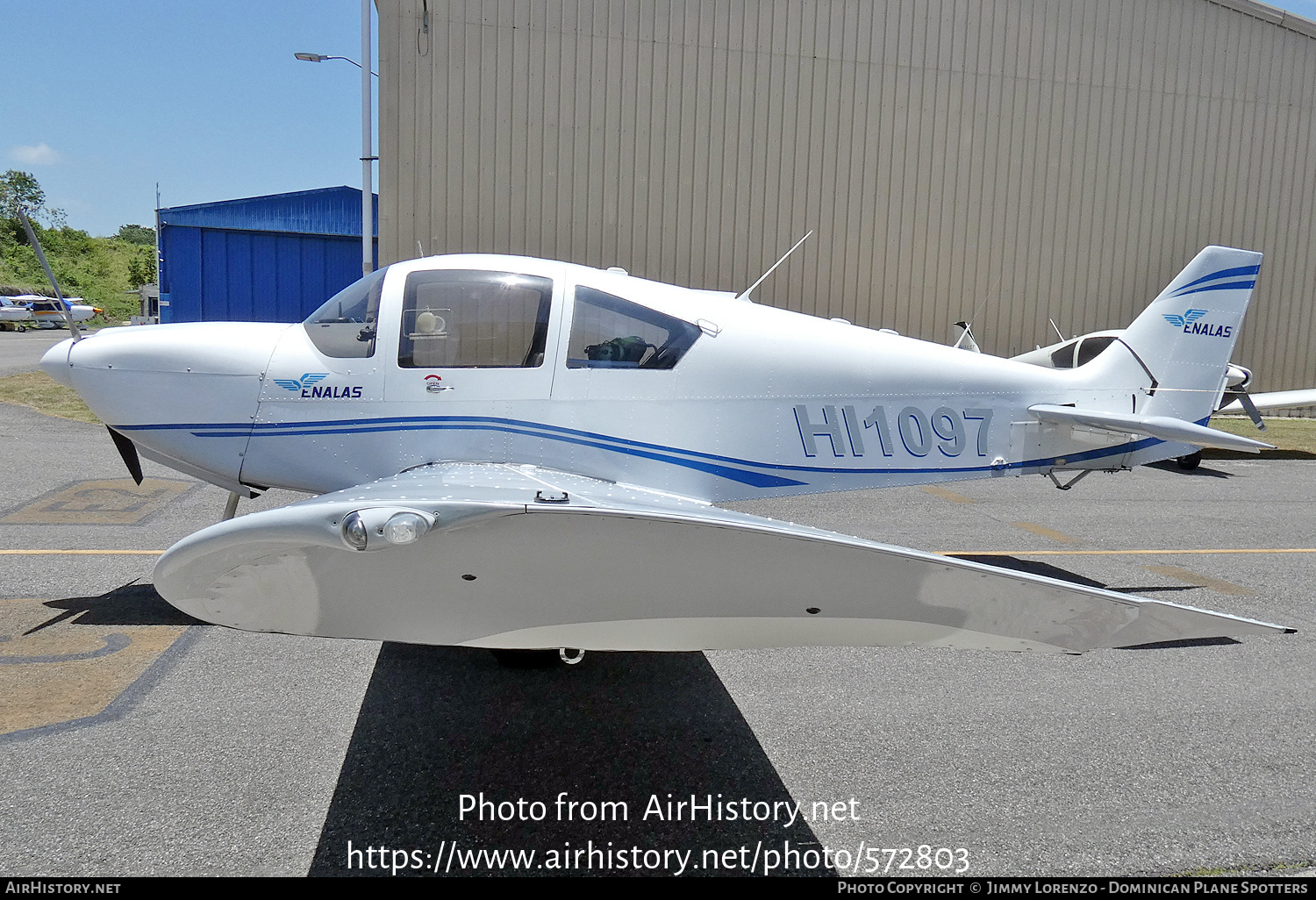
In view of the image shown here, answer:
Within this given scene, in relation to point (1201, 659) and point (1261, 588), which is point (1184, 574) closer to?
point (1261, 588)

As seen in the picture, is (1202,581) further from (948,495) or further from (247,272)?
(247,272)

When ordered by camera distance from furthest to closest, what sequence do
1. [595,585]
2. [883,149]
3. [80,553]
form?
[883,149], [80,553], [595,585]

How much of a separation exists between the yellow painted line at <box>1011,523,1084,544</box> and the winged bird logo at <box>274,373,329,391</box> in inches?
243

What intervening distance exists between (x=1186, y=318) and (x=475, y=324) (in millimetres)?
4603

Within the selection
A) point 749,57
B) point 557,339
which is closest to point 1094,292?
point 749,57

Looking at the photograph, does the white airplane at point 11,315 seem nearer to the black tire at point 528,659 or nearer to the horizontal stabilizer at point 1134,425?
the black tire at point 528,659

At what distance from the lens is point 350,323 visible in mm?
4379

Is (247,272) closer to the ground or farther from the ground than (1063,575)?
farther from the ground

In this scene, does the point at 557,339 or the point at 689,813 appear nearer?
the point at 689,813

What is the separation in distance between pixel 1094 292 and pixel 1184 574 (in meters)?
9.91

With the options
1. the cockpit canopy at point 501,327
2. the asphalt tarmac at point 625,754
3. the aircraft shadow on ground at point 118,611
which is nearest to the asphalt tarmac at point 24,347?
the aircraft shadow on ground at point 118,611

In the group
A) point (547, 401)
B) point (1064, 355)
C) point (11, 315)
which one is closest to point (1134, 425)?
point (547, 401)

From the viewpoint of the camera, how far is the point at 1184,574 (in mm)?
6594

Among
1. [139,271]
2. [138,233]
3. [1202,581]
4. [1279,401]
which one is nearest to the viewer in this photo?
[1202,581]
